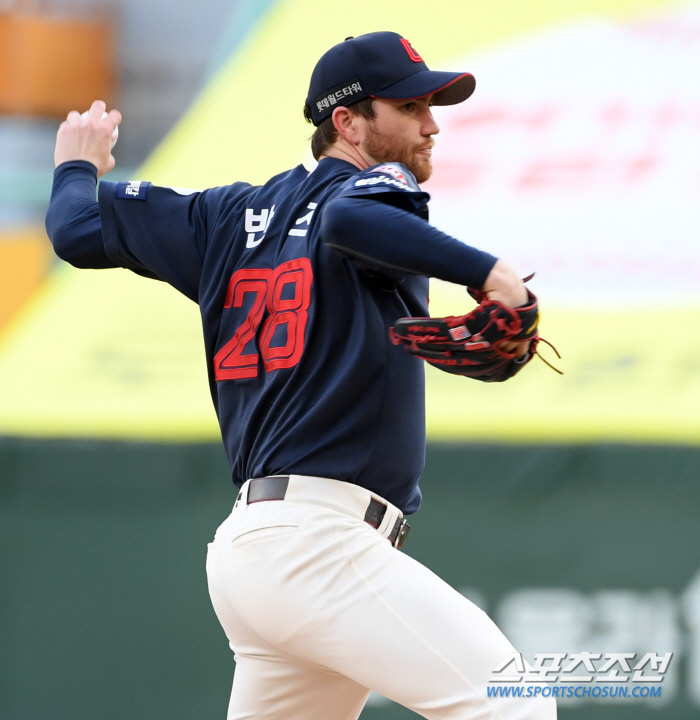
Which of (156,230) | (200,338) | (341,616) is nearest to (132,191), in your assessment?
(156,230)

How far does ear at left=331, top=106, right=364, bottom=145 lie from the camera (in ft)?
6.14

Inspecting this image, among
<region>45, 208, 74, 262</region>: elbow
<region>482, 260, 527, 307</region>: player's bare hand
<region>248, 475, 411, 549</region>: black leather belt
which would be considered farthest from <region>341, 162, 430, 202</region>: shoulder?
<region>45, 208, 74, 262</region>: elbow

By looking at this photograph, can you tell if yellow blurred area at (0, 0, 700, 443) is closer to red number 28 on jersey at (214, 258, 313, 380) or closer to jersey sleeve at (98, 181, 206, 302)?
jersey sleeve at (98, 181, 206, 302)

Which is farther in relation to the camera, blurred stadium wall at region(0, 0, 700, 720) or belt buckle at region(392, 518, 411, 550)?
blurred stadium wall at region(0, 0, 700, 720)

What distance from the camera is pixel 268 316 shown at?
1.79 meters

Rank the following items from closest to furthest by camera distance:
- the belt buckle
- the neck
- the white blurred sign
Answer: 1. the belt buckle
2. the neck
3. the white blurred sign

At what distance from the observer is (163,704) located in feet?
11.4

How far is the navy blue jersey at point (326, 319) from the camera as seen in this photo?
156 centimetres

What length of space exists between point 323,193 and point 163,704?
231 centimetres

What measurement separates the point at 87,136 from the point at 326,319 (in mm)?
776

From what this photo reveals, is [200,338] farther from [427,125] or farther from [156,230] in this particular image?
[427,125]

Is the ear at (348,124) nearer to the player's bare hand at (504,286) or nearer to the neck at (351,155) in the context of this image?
the neck at (351,155)

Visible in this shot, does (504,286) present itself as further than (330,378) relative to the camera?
No

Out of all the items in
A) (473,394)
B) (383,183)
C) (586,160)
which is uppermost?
(586,160)
